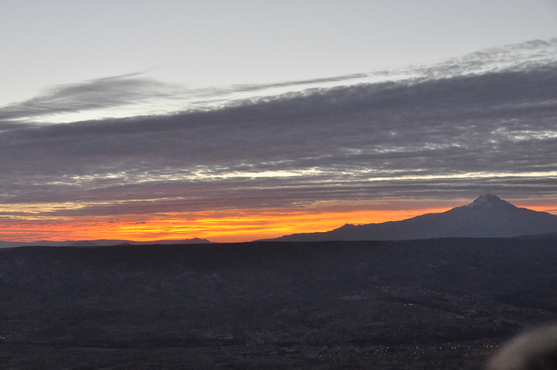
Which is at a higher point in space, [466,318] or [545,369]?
[545,369]

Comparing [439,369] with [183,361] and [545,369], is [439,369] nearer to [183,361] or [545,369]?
[183,361]

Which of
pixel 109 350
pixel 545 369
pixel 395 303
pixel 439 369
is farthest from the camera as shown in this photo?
pixel 395 303

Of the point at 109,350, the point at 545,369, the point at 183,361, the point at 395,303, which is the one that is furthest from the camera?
the point at 395,303

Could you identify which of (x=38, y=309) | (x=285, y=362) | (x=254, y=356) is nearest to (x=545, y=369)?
(x=285, y=362)

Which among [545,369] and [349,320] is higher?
[545,369]

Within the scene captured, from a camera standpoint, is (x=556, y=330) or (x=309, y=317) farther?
(x=309, y=317)

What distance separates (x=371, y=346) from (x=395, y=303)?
38.8 meters

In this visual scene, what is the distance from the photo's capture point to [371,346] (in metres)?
162

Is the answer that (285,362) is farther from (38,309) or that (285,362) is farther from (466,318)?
(38,309)

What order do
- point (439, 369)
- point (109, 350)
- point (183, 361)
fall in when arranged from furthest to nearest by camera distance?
1. point (109, 350)
2. point (183, 361)
3. point (439, 369)

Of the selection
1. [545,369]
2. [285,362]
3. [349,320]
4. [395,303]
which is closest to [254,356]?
[285,362]

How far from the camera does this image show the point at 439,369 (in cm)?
13138

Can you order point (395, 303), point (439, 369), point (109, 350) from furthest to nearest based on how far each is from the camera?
point (395, 303), point (109, 350), point (439, 369)

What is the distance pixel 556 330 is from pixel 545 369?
13835 cm
